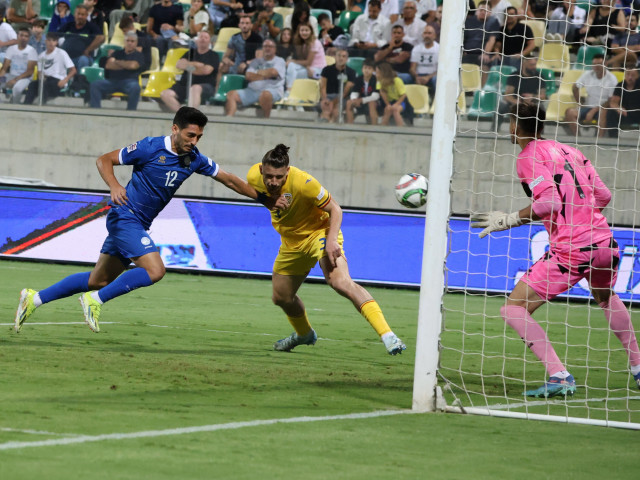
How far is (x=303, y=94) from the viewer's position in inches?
758

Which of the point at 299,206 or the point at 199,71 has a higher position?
the point at 199,71

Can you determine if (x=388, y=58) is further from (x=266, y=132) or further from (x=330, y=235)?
(x=330, y=235)

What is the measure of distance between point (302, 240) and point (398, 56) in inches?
422

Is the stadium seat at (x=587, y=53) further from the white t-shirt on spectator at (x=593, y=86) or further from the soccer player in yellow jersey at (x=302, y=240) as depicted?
the soccer player in yellow jersey at (x=302, y=240)

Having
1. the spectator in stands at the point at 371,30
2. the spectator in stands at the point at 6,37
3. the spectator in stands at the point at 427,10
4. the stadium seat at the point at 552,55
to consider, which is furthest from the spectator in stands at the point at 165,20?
the stadium seat at the point at 552,55

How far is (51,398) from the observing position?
19.5 ft

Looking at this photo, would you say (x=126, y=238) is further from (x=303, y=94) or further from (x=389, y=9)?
(x=389, y=9)

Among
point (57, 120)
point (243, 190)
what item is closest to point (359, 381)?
point (243, 190)

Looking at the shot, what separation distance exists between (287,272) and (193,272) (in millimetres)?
8033

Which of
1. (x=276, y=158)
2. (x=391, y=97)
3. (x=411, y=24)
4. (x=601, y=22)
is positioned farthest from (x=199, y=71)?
(x=276, y=158)

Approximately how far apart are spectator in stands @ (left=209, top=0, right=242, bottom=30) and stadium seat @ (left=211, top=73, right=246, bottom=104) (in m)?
1.77

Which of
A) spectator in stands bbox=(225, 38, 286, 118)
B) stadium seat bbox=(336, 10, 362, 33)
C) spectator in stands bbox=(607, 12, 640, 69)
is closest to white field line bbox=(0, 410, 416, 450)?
spectator in stands bbox=(607, 12, 640, 69)

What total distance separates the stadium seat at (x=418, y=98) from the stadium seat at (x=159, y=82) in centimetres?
433

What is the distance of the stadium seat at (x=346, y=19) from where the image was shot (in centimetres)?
2041
